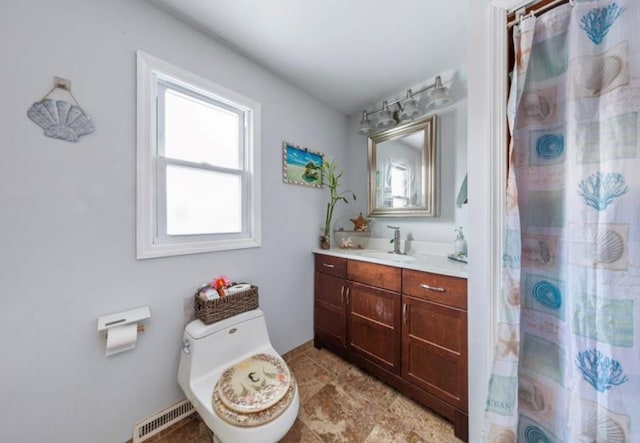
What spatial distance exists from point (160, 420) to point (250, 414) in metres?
0.74

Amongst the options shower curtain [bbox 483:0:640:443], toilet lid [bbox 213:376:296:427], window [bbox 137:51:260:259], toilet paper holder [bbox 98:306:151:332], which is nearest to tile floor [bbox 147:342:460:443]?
toilet lid [bbox 213:376:296:427]

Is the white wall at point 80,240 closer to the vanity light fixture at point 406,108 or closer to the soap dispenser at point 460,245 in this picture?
the vanity light fixture at point 406,108

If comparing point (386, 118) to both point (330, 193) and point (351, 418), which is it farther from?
point (351, 418)

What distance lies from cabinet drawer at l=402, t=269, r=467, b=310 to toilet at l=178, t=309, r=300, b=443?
83 centimetres

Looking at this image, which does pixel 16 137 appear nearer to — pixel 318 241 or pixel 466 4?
pixel 318 241

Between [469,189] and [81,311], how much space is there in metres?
1.84

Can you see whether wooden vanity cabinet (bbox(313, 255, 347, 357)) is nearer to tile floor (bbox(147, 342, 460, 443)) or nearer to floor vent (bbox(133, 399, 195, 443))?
tile floor (bbox(147, 342, 460, 443))

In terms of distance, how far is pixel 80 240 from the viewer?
1.04m

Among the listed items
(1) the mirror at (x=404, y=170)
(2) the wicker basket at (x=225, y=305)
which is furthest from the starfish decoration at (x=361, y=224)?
(2) the wicker basket at (x=225, y=305)

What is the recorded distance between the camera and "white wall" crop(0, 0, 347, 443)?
36.0 inches

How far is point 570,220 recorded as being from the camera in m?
0.73

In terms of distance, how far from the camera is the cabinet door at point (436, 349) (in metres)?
1.18

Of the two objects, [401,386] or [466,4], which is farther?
[401,386]

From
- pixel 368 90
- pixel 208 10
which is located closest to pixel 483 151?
pixel 368 90
